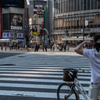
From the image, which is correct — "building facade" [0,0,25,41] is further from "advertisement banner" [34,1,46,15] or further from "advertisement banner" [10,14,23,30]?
"advertisement banner" [34,1,46,15]

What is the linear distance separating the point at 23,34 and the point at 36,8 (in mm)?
46168

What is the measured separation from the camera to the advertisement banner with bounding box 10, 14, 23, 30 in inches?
3546

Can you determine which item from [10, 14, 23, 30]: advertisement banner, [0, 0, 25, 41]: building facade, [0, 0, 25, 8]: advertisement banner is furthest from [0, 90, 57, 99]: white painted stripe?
[0, 0, 25, 8]: advertisement banner

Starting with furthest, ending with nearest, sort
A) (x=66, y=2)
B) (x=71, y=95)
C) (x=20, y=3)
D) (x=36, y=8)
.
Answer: (x=36, y=8), (x=20, y=3), (x=66, y=2), (x=71, y=95)

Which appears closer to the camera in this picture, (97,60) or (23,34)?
(97,60)

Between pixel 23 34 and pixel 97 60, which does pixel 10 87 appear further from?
pixel 23 34

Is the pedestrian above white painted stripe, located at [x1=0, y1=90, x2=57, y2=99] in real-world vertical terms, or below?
above

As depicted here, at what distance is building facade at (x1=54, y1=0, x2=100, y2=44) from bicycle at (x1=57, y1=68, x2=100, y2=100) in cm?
5915

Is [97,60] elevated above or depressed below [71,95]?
above

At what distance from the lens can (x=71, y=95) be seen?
464cm

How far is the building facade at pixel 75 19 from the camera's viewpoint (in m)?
67.6

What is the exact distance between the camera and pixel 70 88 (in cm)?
460

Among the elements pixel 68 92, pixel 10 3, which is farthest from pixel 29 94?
pixel 10 3

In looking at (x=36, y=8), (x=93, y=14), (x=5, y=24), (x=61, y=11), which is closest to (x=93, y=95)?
(x=93, y=14)
